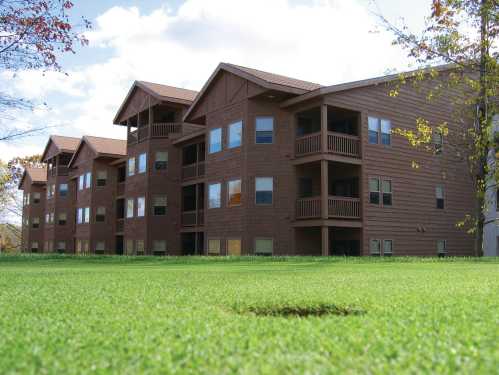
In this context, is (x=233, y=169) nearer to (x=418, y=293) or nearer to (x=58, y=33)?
(x=58, y=33)

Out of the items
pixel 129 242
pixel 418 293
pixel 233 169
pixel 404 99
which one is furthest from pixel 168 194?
pixel 418 293

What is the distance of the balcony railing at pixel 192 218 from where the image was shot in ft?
95.3

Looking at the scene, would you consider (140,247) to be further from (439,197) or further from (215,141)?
(439,197)

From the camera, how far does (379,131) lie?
2461 cm

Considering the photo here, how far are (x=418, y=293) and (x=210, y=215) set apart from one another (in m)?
22.0

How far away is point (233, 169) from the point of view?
25328 mm

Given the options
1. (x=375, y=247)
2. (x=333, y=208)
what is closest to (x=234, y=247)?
(x=333, y=208)

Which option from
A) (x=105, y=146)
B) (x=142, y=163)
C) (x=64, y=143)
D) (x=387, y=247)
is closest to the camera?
(x=387, y=247)

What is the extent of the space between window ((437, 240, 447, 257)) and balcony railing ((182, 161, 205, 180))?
12.9 meters

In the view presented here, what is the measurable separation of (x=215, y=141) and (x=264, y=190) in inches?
175

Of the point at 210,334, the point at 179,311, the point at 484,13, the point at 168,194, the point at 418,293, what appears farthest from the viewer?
the point at 168,194

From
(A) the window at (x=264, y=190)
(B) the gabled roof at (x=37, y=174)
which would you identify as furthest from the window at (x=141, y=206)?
(B) the gabled roof at (x=37, y=174)

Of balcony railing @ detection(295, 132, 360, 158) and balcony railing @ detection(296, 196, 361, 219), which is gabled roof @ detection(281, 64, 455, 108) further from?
balcony railing @ detection(296, 196, 361, 219)

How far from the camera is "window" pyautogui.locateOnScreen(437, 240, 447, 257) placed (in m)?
26.4
